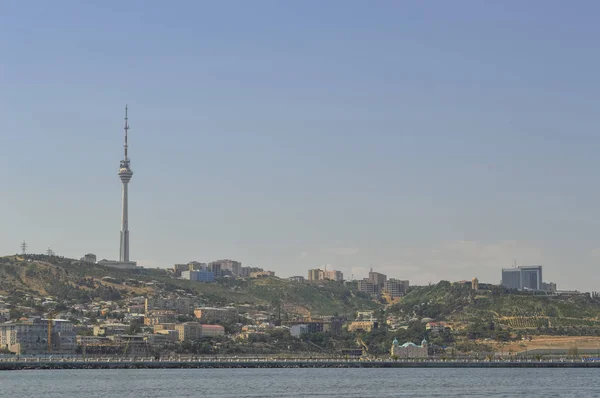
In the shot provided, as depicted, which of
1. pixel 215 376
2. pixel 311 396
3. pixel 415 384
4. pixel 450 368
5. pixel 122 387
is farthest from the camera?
pixel 450 368

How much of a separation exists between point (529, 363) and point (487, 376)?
129ft

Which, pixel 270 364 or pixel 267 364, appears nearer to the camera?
pixel 270 364

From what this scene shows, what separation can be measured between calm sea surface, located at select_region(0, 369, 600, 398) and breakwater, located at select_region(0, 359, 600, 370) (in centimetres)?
800

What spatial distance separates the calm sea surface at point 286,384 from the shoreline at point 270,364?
781cm

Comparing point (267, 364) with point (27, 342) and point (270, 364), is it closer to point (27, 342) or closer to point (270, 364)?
point (270, 364)

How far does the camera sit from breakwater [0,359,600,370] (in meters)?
162

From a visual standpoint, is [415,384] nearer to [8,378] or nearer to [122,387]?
[122,387]

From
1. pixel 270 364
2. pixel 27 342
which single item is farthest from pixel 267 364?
pixel 27 342

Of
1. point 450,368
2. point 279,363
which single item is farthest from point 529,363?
point 279,363

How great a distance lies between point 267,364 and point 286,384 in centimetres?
5357

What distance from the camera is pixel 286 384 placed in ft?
401

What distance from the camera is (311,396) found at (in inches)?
4055

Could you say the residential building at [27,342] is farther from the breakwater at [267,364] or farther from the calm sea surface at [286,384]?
the calm sea surface at [286,384]

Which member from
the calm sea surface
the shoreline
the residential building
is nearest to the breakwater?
the shoreline
